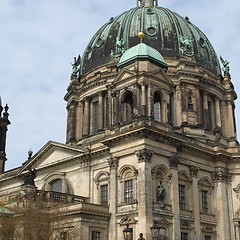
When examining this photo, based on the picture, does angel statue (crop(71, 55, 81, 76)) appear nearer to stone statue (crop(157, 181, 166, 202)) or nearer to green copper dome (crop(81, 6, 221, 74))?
green copper dome (crop(81, 6, 221, 74))

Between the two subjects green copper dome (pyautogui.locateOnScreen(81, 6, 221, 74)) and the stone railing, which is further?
green copper dome (pyautogui.locateOnScreen(81, 6, 221, 74))

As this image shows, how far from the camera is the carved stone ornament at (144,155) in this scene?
36.1m

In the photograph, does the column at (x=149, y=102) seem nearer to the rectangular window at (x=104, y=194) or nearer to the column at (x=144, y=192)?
the column at (x=144, y=192)

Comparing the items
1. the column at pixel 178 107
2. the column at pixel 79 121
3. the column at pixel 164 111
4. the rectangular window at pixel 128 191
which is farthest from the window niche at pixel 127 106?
the column at pixel 79 121

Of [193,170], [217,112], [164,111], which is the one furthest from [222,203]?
[217,112]

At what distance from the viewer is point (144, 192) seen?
35156mm

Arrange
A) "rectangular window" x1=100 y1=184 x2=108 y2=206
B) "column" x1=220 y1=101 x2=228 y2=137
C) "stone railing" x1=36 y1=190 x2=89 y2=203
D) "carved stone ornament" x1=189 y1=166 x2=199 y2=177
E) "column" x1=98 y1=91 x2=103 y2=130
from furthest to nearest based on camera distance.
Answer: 1. "column" x1=220 y1=101 x2=228 y2=137
2. "column" x1=98 y1=91 x2=103 y2=130
3. "carved stone ornament" x1=189 y1=166 x2=199 y2=177
4. "rectangular window" x1=100 y1=184 x2=108 y2=206
5. "stone railing" x1=36 y1=190 x2=89 y2=203

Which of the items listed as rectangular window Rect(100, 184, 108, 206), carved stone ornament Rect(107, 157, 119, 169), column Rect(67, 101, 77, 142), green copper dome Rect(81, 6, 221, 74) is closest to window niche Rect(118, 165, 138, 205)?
carved stone ornament Rect(107, 157, 119, 169)

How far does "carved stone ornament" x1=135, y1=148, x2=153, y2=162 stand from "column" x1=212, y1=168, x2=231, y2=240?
29.0 ft

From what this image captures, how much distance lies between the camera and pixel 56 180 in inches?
1766

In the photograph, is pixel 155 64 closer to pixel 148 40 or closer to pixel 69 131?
pixel 148 40

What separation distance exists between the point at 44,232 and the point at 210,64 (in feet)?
96.0

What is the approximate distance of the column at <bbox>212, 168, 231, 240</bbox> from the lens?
41000 mm

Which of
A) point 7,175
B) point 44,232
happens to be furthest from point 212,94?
point 44,232
